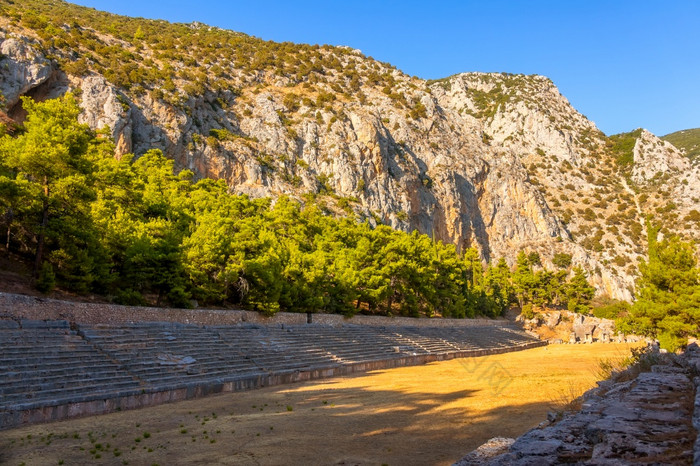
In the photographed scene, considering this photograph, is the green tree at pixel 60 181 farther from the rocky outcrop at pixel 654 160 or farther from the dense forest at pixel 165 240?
the rocky outcrop at pixel 654 160

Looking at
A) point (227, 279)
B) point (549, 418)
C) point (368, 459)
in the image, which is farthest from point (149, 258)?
point (549, 418)

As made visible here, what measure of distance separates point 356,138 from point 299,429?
7445 cm

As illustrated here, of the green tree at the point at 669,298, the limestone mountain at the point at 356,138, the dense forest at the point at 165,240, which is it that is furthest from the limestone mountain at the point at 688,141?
the green tree at the point at 669,298

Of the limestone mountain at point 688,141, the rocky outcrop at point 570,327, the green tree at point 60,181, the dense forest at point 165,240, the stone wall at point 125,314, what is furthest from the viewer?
the limestone mountain at point 688,141

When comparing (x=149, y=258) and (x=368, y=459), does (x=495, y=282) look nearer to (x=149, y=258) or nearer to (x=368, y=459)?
(x=149, y=258)

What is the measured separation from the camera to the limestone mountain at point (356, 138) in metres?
60.6

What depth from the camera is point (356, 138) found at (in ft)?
267

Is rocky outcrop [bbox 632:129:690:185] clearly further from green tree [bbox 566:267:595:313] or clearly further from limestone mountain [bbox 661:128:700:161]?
green tree [bbox 566:267:595:313]

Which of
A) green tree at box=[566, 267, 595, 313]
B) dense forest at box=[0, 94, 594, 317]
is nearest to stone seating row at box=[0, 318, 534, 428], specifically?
dense forest at box=[0, 94, 594, 317]

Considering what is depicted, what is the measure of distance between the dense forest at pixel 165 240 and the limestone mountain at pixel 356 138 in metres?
15.0

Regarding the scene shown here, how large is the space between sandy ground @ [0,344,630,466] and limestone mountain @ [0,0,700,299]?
1825 inches

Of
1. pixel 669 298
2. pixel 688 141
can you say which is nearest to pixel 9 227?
pixel 669 298

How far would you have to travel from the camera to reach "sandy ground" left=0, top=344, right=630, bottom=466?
8.16 meters

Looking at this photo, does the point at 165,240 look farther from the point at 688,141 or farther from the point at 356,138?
the point at 688,141
